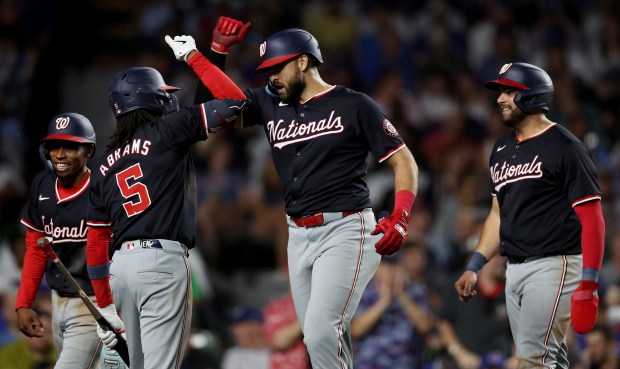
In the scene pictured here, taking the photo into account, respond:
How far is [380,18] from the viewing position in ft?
46.3

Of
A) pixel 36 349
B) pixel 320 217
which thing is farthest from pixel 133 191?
pixel 36 349

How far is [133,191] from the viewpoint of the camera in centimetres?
616

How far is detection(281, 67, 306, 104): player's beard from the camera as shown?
6340 millimetres

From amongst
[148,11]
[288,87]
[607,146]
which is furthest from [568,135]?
[148,11]

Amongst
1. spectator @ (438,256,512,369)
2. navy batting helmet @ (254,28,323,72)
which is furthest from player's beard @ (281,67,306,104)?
spectator @ (438,256,512,369)

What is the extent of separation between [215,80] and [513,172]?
6.18 feet

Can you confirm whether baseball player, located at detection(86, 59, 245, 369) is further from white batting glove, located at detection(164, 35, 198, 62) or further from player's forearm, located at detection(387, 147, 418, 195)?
player's forearm, located at detection(387, 147, 418, 195)

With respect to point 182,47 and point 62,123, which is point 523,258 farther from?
point 62,123

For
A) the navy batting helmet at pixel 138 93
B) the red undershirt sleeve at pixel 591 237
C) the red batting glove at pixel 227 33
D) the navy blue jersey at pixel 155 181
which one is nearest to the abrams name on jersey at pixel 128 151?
the navy blue jersey at pixel 155 181

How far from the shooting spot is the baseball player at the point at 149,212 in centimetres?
604

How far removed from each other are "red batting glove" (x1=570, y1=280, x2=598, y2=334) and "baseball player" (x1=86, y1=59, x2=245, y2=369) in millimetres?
2186

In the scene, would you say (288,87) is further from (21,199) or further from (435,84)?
(435,84)

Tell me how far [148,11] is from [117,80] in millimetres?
8359

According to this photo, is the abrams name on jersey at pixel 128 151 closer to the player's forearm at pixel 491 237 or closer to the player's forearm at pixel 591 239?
the player's forearm at pixel 491 237
